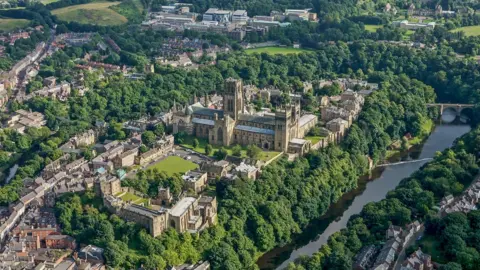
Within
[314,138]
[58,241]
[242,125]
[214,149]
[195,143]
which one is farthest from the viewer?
[314,138]

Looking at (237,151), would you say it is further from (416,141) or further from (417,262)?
(416,141)

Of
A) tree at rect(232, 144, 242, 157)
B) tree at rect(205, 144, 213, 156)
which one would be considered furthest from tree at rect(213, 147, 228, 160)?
tree at rect(205, 144, 213, 156)

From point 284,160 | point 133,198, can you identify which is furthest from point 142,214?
point 284,160

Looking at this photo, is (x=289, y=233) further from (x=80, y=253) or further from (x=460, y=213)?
(x=80, y=253)

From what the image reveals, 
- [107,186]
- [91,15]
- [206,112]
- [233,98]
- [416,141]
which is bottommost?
[416,141]

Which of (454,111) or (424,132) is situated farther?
(454,111)
